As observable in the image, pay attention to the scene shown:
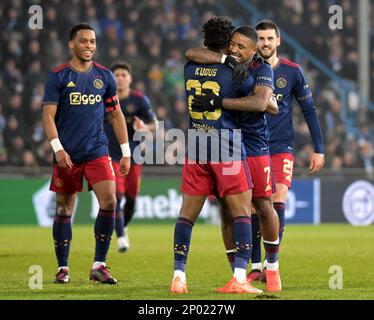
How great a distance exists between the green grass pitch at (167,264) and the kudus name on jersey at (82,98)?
70.0 inches

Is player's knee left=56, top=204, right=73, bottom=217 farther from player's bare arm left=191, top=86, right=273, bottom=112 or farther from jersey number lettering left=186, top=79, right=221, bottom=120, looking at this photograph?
player's bare arm left=191, top=86, right=273, bottom=112

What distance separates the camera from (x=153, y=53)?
2442 cm

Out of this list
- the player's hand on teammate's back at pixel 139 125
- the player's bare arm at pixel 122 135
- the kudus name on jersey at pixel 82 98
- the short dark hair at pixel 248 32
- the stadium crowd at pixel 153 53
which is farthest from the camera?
the stadium crowd at pixel 153 53

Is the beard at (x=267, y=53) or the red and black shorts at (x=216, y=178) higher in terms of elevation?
the beard at (x=267, y=53)

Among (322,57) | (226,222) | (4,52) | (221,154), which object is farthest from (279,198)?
(322,57)

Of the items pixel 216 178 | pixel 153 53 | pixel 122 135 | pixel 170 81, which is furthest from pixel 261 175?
pixel 153 53

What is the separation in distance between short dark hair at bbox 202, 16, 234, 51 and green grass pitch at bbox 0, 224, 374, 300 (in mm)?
2146

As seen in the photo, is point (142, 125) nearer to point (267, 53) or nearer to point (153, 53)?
point (267, 53)

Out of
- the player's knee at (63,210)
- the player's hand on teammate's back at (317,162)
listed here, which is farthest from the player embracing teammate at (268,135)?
the player's knee at (63,210)

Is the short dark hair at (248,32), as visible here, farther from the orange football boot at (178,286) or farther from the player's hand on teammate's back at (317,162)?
the orange football boot at (178,286)

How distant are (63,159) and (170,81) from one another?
15114mm

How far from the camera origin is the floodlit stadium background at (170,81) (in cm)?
2112

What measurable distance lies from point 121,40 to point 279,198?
1492 centimetres

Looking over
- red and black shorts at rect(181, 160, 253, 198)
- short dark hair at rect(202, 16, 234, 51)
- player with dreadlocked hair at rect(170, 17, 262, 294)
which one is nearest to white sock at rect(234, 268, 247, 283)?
player with dreadlocked hair at rect(170, 17, 262, 294)
